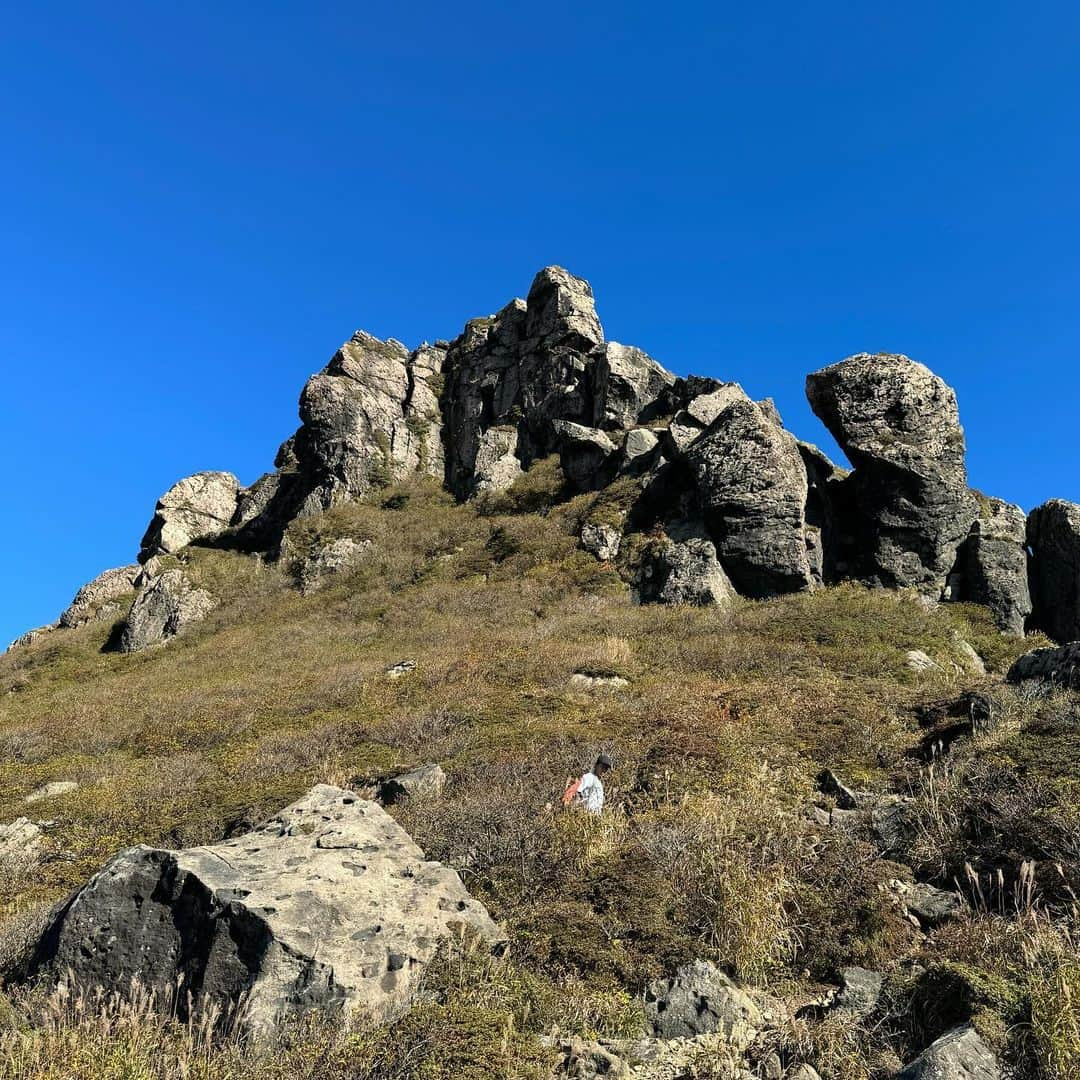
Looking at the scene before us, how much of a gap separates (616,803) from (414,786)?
132 inches

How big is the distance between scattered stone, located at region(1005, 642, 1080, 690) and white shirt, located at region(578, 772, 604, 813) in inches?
320

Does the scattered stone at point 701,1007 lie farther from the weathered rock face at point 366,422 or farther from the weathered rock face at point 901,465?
the weathered rock face at point 366,422

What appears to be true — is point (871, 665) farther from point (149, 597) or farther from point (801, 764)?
point (149, 597)

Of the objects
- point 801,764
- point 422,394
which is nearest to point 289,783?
point 801,764

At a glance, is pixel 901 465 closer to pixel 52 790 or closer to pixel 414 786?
pixel 414 786

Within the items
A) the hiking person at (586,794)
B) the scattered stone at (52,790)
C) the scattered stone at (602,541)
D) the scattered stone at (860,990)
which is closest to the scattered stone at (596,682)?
the hiking person at (586,794)

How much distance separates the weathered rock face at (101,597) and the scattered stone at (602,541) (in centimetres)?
2865

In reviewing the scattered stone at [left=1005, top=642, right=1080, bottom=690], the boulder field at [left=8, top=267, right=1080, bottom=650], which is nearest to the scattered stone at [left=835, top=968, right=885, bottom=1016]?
the scattered stone at [left=1005, top=642, right=1080, bottom=690]

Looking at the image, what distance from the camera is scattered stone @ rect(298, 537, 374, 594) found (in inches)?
1503

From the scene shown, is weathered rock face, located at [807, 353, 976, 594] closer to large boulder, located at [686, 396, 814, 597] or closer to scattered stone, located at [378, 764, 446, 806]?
large boulder, located at [686, 396, 814, 597]

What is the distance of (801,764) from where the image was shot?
11.8 meters

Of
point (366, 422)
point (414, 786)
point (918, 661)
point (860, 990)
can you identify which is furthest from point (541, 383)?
point (860, 990)

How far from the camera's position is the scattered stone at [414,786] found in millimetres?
10983

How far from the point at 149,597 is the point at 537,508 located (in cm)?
2172
